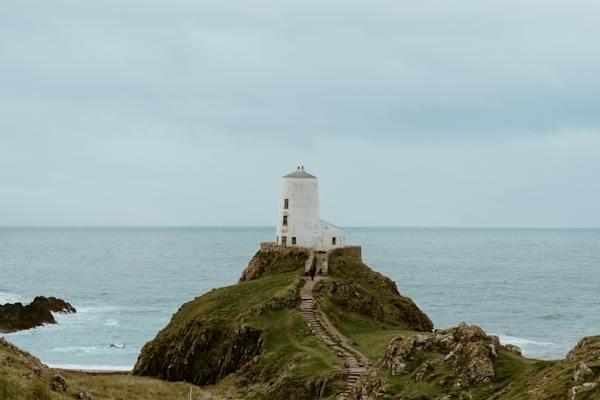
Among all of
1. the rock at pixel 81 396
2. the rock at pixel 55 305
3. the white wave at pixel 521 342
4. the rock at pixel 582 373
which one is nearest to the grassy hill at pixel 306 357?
the rock at pixel 582 373

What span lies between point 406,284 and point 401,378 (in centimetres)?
11443

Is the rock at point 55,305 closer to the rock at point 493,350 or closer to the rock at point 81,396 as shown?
the rock at point 81,396

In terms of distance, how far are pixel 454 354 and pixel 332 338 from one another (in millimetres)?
15111

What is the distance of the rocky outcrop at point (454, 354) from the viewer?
31.5 m

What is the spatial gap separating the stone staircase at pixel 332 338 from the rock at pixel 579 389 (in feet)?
44.4

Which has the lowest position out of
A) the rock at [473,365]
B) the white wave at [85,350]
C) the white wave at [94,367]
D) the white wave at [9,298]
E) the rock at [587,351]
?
the white wave at [9,298]

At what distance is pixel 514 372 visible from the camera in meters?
31.5

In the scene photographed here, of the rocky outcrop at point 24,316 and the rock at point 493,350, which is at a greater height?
the rock at point 493,350

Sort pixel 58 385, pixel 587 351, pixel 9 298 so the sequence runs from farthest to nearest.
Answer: pixel 9 298
pixel 58 385
pixel 587 351

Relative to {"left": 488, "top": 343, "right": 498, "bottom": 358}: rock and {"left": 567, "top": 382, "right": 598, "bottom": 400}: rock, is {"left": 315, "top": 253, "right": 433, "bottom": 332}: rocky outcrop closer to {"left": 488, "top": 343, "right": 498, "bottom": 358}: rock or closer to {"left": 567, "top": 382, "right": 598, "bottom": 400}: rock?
{"left": 488, "top": 343, "right": 498, "bottom": 358}: rock

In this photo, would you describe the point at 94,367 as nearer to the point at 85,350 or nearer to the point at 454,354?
the point at 85,350

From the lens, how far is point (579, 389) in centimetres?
2422

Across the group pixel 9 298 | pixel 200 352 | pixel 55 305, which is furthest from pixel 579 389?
pixel 9 298

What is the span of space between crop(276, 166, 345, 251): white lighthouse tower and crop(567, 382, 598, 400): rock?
156 feet
